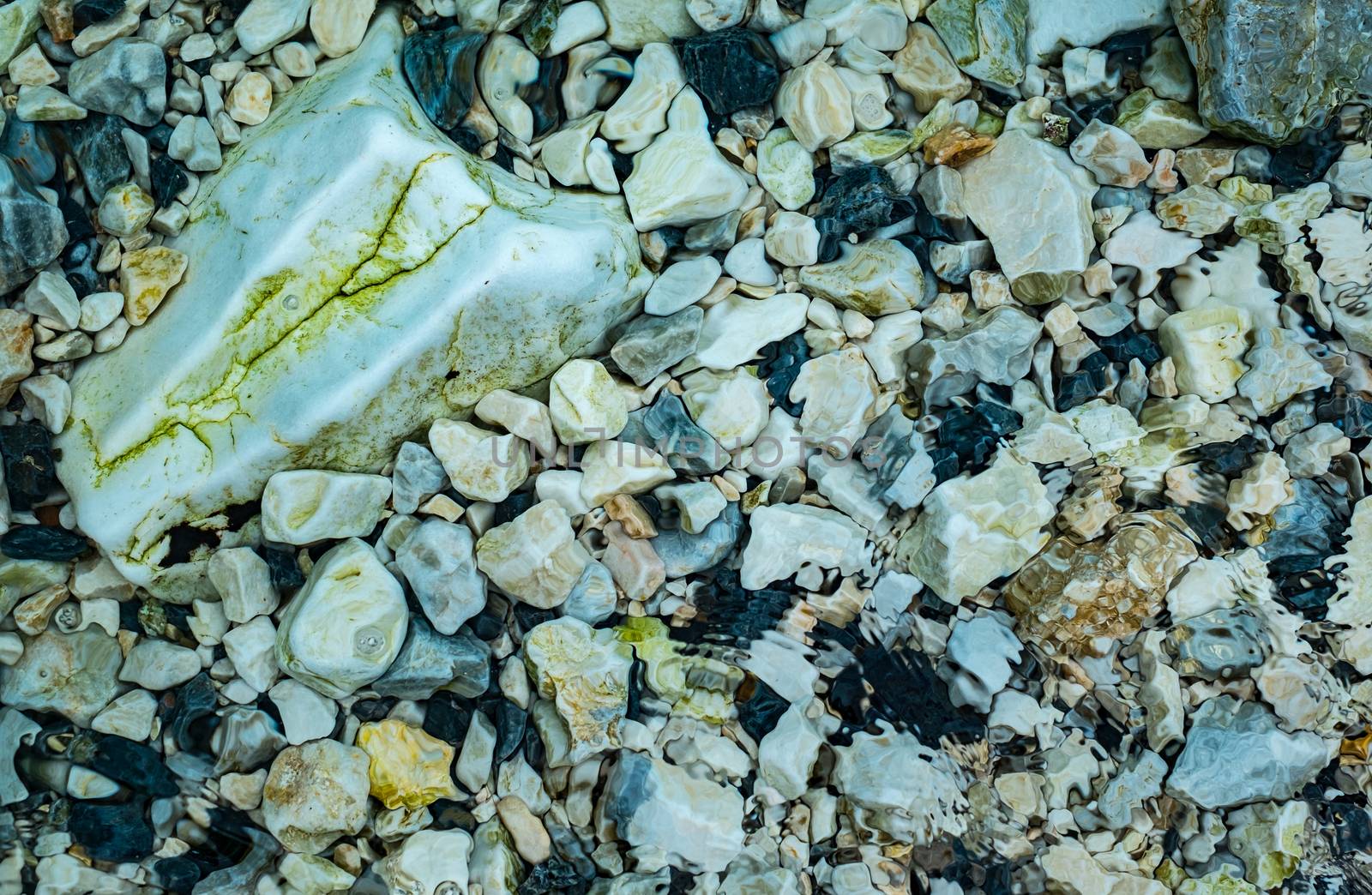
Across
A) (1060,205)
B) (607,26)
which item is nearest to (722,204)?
(607,26)

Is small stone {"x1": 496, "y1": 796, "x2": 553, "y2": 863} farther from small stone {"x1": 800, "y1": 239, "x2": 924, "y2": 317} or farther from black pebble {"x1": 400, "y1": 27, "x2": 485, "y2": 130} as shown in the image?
black pebble {"x1": 400, "y1": 27, "x2": 485, "y2": 130}

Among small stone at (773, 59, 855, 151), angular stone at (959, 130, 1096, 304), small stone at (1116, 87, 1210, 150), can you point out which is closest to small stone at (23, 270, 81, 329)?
small stone at (773, 59, 855, 151)

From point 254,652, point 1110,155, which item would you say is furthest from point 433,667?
point 1110,155

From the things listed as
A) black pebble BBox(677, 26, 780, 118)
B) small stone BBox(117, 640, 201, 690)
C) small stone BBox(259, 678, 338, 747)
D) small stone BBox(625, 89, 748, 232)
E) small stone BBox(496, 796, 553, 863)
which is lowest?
small stone BBox(496, 796, 553, 863)

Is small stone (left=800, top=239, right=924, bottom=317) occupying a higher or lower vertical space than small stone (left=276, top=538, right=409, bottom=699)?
higher

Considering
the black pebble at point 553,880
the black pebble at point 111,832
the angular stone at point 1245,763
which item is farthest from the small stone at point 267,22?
the angular stone at point 1245,763

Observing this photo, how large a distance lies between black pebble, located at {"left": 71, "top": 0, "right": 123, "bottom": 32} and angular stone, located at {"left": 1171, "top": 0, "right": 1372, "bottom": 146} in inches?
97.9

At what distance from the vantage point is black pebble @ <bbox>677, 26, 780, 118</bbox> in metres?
2.54

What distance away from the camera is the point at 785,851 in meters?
2.24

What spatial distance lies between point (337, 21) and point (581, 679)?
165 centimetres

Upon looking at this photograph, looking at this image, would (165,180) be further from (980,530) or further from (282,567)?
(980,530)

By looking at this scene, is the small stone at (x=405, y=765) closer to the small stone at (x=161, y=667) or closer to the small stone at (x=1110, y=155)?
the small stone at (x=161, y=667)

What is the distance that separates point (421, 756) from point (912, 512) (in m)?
1.23

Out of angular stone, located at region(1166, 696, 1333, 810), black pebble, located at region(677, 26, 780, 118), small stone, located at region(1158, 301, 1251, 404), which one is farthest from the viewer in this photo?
black pebble, located at region(677, 26, 780, 118)
